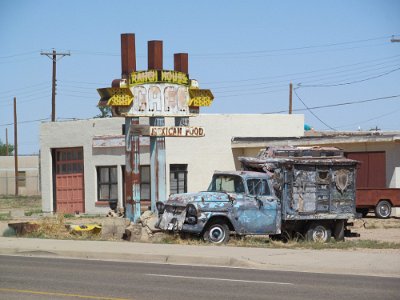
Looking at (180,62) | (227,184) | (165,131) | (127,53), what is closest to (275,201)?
(227,184)

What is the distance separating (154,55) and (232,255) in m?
12.1

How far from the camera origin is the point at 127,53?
2842 cm

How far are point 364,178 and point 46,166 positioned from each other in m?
17.6

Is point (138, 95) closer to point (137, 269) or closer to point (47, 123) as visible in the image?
point (137, 269)

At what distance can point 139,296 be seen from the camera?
40.9ft

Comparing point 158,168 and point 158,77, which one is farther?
point 158,168

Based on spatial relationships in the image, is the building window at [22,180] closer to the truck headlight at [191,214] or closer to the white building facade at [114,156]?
the white building facade at [114,156]

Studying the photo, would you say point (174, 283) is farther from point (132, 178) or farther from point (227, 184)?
point (132, 178)

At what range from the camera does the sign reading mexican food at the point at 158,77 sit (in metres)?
28.4

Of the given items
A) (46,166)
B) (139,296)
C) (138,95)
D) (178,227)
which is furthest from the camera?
(46,166)

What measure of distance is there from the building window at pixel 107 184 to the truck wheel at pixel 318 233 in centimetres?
1945

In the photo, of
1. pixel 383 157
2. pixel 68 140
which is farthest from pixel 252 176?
pixel 68 140

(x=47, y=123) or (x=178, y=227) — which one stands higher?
(x=47, y=123)

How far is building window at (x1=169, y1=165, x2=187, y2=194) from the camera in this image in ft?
130
